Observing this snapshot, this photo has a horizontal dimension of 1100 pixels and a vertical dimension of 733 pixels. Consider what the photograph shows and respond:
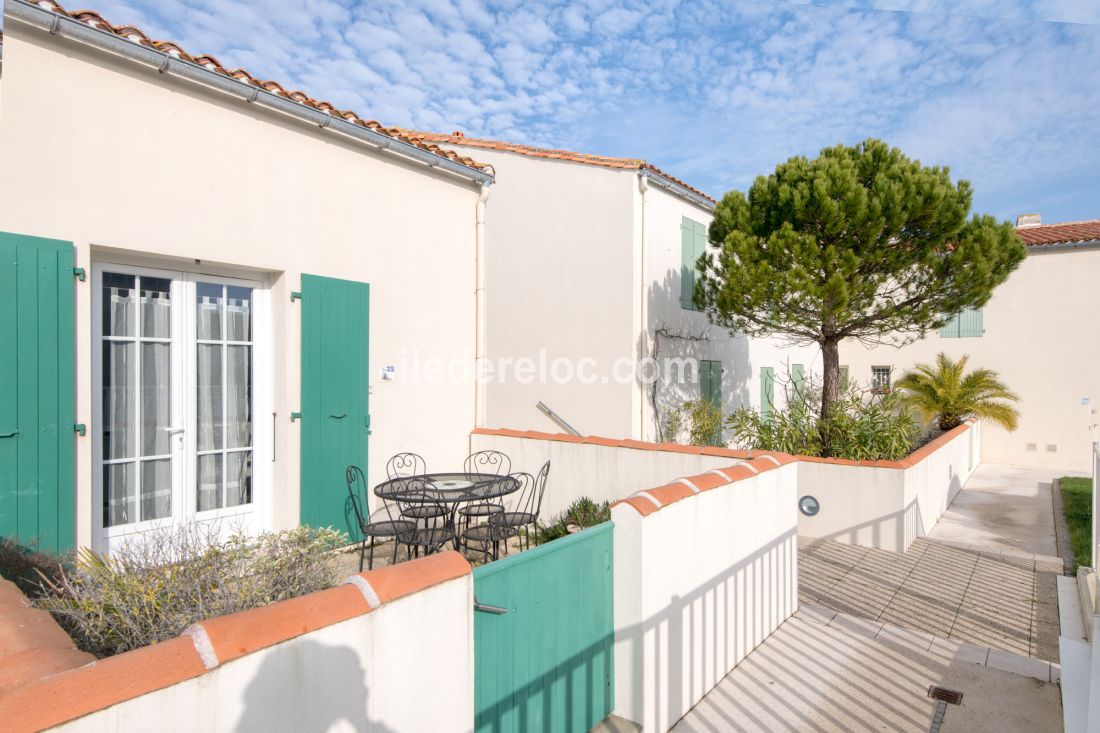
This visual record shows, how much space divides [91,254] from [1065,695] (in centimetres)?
656

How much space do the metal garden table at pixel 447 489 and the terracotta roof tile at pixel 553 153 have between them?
550cm

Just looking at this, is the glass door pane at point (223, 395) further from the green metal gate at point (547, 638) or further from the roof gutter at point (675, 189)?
the roof gutter at point (675, 189)

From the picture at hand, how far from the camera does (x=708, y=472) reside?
4223 mm

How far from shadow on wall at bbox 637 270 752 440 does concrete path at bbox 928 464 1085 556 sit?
4.05 metres

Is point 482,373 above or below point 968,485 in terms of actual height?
above

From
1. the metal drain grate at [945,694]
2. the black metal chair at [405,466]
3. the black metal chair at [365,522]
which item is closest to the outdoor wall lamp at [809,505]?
the metal drain grate at [945,694]

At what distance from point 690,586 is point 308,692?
2.44m

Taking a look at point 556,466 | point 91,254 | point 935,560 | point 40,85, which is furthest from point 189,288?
point 935,560

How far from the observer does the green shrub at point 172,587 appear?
2.23 metres

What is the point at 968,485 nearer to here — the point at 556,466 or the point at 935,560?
the point at 935,560

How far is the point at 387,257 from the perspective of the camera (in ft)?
20.5

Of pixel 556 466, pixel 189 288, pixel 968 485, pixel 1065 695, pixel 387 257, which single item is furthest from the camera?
pixel 968 485

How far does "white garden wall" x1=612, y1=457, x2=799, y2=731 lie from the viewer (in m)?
3.26

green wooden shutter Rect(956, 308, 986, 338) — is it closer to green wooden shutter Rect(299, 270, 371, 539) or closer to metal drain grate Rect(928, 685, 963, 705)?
metal drain grate Rect(928, 685, 963, 705)
